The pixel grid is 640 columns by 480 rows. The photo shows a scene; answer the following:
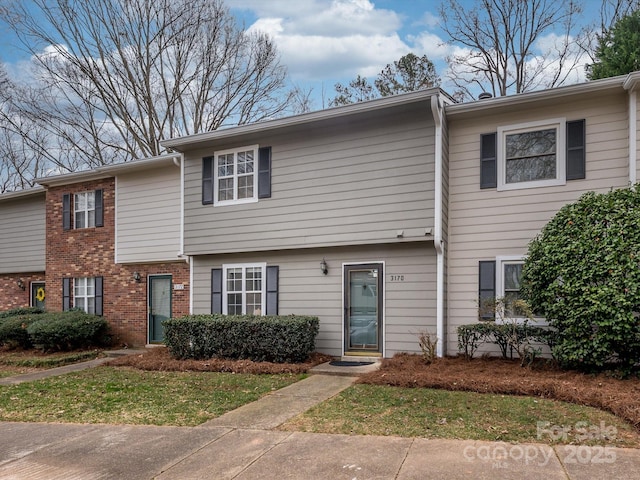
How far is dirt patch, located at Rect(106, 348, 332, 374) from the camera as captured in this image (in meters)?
8.88

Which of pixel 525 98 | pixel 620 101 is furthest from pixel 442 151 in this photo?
pixel 620 101

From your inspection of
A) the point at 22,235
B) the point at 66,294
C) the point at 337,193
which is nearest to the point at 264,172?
the point at 337,193

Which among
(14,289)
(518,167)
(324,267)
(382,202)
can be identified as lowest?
(14,289)

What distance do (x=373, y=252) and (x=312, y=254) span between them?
4.48 ft

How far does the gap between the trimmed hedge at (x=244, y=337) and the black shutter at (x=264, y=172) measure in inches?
106

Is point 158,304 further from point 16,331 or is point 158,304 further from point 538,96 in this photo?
point 538,96

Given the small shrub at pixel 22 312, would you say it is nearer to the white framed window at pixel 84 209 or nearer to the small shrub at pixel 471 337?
the white framed window at pixel 84 209

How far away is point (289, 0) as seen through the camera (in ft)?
47.6

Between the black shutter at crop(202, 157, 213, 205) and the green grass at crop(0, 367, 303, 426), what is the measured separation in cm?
407

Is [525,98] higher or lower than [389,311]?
higher

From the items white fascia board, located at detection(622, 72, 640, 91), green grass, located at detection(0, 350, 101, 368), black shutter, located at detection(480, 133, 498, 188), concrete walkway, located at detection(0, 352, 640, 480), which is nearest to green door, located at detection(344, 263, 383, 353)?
black shutter, located at detection(480, 133, 498, 188)

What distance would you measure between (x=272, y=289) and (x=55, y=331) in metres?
5.70

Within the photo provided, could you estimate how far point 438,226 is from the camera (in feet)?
28.6

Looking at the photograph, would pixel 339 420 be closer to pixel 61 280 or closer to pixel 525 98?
pixel 525 98
